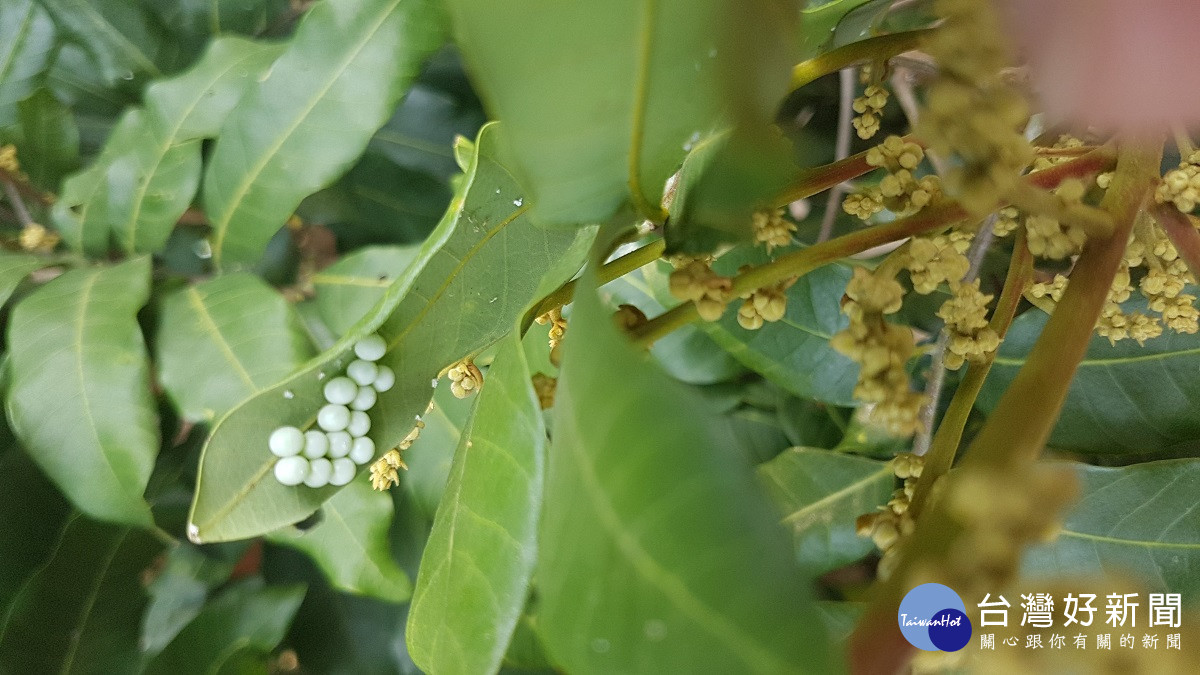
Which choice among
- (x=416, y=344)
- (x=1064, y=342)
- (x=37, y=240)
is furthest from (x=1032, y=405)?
(x=37, y=240)

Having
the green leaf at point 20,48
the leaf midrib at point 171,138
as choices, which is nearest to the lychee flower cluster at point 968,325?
the leaf midrib at point 171,138

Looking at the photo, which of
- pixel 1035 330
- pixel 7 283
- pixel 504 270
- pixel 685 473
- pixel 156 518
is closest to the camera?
pixel 685 473

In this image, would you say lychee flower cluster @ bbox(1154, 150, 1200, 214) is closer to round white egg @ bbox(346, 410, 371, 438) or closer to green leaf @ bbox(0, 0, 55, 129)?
round white egg @ bbox(346, 410, 371, 438)

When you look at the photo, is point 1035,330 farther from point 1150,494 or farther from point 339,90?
point 339,90

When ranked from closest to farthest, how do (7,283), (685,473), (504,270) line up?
(685,473) < (504,270) < (7,283)

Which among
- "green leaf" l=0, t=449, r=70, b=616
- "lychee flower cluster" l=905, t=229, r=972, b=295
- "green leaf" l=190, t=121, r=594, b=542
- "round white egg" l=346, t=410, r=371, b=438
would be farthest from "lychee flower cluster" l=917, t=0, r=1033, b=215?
"green leaf" l=0, t=449, r=70, b=616

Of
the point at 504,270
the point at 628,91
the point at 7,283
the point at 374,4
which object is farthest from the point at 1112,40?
the point at 7,283
